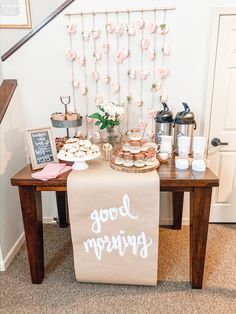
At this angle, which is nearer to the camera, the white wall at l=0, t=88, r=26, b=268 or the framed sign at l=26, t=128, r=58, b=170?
the framed sign at l=26, t=128, r=58, b=170

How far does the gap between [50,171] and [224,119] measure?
1530 millimetres

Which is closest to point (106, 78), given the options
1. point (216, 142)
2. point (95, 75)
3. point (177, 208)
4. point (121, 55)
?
point (95, 75)

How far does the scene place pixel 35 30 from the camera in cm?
209

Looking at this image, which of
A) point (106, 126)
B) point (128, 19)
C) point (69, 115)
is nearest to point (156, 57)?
point (128, 19)

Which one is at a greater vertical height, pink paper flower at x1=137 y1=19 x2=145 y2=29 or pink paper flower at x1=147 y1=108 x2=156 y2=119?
pink paper flower at x1=137 y1=19 x2=145 y2=29

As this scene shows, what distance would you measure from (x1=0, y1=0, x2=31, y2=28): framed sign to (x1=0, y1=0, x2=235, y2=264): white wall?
0.62 ft

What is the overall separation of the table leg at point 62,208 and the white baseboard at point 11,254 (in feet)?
1.22

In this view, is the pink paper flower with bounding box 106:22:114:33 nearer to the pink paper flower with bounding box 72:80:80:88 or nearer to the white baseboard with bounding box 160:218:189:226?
the pink paper flower with bounding box 72:80:80:88

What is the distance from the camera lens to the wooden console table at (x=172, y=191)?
1.57 m

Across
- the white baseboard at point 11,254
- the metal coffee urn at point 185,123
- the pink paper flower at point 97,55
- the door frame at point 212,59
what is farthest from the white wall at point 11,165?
the door frame at point 212,59

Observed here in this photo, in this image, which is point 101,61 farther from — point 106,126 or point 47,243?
point 47,243

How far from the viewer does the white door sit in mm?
2055

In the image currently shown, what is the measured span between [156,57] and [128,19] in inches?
14.4

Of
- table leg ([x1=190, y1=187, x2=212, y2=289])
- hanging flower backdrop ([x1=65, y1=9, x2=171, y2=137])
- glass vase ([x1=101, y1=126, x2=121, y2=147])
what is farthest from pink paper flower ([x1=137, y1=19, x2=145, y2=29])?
table leg ([x1=190, y1=187, x2=212, y2=289])
